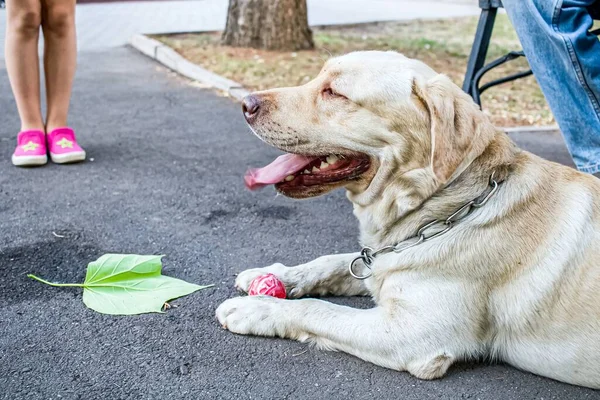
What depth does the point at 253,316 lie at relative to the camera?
2.98 meters

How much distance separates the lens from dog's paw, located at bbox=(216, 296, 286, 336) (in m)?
2.96

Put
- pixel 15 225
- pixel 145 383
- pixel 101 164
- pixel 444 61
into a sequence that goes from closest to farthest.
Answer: pixel 145 383 < pixel 15 225 < pixel 101 164 < pixel 444 61

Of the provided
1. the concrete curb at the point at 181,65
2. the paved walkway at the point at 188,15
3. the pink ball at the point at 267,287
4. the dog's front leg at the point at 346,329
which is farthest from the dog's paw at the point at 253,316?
the paved walkway at the point at 188,15

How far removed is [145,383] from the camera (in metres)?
2.65

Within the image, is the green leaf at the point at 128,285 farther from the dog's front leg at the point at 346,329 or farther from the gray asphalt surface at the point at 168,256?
the dog's front leg at the point at 346,329

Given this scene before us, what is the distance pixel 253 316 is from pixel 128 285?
0.75m

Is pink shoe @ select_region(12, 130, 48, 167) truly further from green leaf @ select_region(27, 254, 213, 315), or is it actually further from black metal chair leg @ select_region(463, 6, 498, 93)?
black metal chair leg @ select_region(463, 6, 498, 93)

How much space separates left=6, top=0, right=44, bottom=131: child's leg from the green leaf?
84.5 inches

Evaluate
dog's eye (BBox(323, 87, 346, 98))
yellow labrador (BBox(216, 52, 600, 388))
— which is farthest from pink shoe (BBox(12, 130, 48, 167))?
dog's eye (BBox(323, 87, 346, 98))

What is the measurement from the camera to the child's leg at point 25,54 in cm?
484

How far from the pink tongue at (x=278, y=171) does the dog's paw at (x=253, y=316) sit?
538mm

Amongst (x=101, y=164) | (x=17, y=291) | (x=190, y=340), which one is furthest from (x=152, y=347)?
(x=101, y=164)

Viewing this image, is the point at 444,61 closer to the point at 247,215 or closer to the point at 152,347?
the point at 247,215

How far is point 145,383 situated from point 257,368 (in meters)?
0.45
